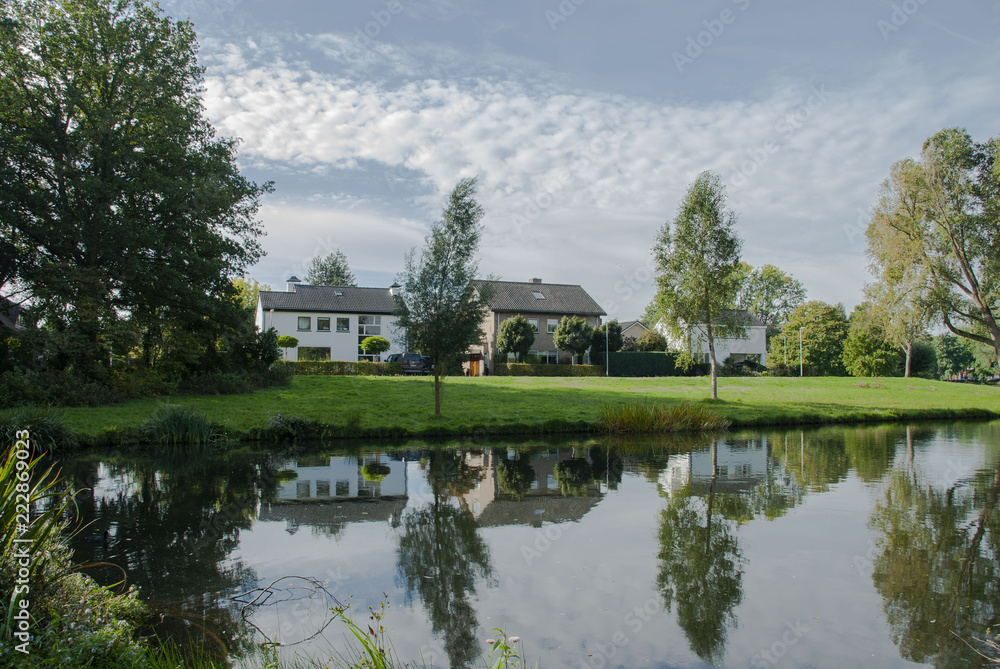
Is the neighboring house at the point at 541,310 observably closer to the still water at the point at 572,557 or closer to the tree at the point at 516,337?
the tree at the point at 516,337

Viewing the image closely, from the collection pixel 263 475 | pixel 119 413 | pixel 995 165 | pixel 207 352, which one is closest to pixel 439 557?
pixel 263 475

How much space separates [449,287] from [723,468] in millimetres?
9477

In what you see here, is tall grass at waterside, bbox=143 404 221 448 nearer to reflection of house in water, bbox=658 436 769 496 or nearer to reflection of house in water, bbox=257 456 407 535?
reflection of house in water, bbox=257 456 407 535

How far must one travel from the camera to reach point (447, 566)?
20.9 feet

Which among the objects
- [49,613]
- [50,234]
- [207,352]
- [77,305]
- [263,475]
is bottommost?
[263,475]

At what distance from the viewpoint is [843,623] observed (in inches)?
199

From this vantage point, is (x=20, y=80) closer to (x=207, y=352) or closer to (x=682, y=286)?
(x=207, y=352)

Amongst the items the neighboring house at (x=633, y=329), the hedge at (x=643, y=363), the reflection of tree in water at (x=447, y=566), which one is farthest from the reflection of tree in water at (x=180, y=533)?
the neighboring house at (x=633, y=329)

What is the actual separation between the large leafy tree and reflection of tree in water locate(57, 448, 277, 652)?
10611mm

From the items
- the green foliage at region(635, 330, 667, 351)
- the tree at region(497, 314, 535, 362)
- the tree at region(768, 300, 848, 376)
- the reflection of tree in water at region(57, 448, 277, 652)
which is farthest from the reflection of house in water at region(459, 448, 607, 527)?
the tree at region(768, 300, 848, 376)

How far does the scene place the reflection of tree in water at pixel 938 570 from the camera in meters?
4.75

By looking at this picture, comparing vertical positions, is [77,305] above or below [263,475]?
above

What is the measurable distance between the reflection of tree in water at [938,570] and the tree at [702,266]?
16063 mm

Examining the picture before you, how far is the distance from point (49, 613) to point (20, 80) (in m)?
23.7
